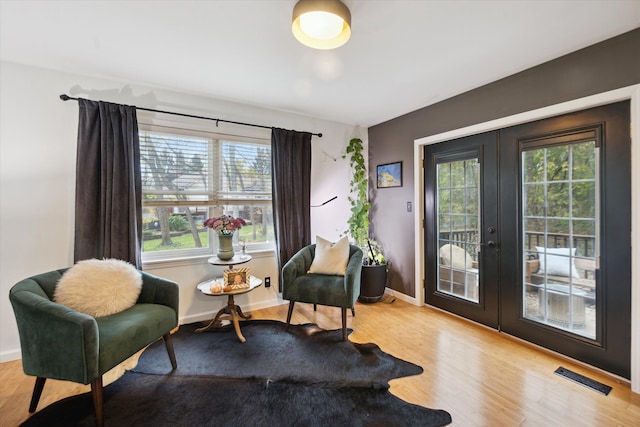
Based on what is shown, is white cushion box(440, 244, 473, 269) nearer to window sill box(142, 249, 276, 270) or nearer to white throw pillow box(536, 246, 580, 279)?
white throw pillow box(536, 246, 580, 279)

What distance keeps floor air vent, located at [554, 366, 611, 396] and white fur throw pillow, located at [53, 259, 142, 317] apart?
3237mm

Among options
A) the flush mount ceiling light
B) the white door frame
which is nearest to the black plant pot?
the white door frame

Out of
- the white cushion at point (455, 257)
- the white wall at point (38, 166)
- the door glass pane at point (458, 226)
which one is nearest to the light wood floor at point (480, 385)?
the door glass pane at point (458, 226)

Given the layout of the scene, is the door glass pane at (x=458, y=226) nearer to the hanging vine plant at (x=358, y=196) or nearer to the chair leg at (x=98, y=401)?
the hanging vine plant at (x=358, y=196)

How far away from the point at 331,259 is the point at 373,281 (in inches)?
31.1

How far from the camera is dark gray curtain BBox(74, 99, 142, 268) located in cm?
243

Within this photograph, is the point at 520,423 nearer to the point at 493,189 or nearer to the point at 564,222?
the point at 564,222

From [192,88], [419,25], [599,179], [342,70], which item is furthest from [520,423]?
[192,88]

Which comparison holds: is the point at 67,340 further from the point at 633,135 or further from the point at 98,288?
the point at 633,135

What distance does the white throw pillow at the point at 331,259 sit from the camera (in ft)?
9.71

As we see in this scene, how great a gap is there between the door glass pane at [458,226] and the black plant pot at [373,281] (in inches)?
26.5

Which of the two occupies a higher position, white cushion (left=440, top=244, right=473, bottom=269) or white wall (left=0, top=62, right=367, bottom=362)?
white wall (left=0, top=62, right=367, bottom=362)

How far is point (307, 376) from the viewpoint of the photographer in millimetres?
2021

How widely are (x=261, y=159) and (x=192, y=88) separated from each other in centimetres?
103
